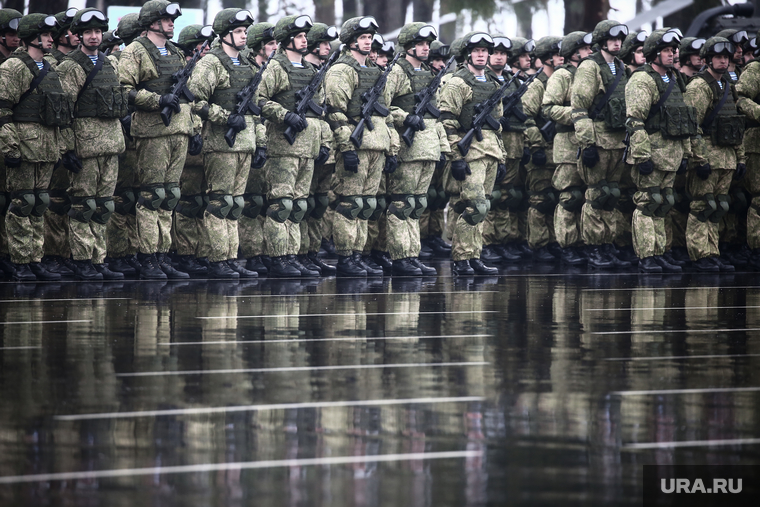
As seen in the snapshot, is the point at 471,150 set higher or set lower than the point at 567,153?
lower

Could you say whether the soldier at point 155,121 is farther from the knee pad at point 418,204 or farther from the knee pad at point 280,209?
the knee pad at point 418,204

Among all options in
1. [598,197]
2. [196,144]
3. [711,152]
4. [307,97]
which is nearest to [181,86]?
[196,144]

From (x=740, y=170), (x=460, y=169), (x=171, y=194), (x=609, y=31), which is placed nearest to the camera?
(x=171, y=194)

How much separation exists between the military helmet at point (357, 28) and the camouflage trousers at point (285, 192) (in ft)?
4.49

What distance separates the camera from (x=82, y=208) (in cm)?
1138

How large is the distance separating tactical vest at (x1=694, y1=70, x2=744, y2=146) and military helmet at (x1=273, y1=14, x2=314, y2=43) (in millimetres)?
4716

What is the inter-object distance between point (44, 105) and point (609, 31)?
6707 mm

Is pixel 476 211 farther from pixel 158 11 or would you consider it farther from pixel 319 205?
pixel 158 11

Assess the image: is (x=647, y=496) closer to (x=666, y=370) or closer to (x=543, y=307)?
(x=666, y=370)

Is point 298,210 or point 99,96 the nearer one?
point 99,96

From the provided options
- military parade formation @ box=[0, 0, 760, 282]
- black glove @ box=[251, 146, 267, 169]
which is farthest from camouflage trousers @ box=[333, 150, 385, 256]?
black glove @ box=[251, 146, 267, 169]

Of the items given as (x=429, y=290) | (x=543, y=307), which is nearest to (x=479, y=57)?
(x=429, y=290)

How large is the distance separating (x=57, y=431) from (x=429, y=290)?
6.57m

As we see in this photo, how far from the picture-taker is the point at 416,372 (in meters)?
6.29
